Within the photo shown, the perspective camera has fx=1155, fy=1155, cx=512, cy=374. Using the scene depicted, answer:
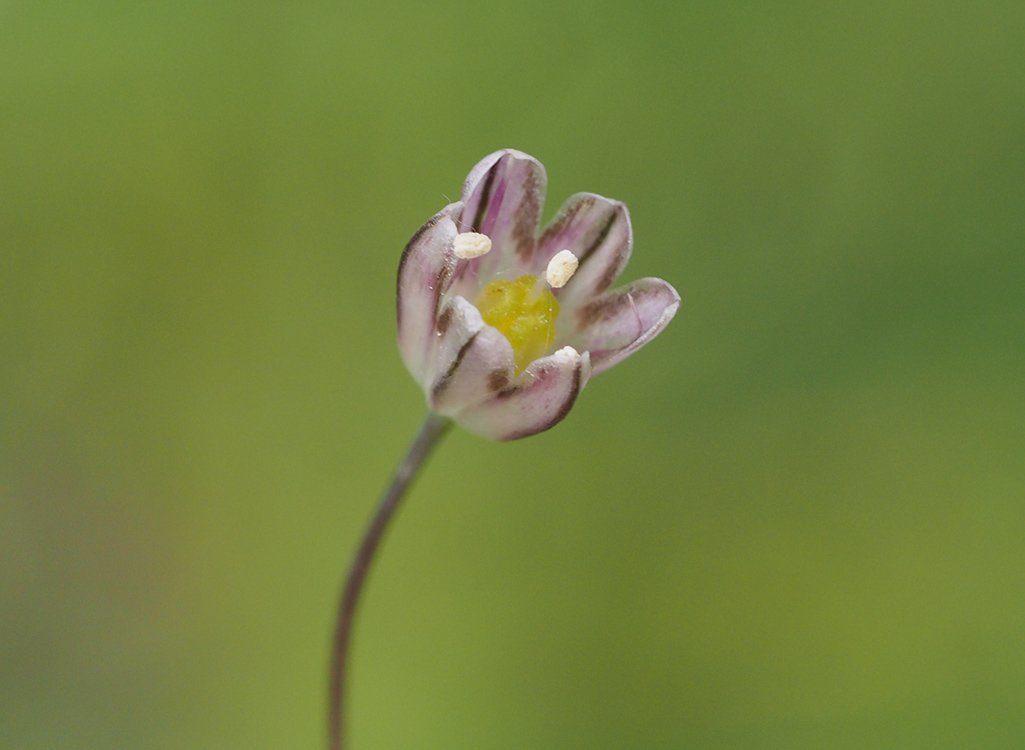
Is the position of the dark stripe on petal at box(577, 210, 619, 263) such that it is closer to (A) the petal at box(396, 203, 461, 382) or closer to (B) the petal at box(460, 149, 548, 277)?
(B) the petal at box(460, 149, 548, 277)

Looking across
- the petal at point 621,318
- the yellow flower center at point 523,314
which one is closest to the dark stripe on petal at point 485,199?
the yellow flower center at point 523,314

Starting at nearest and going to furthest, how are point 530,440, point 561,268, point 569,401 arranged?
1. point 569,401
2. point 561,268
3. point 530,440

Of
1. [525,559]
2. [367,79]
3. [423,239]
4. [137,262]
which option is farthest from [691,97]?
[423,239]

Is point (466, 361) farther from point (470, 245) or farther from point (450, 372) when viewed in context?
point (470, 245)

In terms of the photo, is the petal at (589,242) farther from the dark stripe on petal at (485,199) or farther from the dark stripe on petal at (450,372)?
the dark stripe on petal at (450,372)

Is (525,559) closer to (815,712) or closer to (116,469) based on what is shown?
(815,712)

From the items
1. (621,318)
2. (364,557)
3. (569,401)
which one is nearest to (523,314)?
(621,318)

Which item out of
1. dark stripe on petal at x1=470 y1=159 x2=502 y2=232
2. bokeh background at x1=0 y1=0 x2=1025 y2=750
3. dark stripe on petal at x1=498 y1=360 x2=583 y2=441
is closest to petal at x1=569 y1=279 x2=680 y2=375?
dark stripe on petal at x1=498 y1=360 x2=583 y2=441
